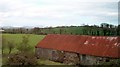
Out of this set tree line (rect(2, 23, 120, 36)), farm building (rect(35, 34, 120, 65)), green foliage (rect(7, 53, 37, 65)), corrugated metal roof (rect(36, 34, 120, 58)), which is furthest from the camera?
tree line (rect(2, 23, 120, 36))

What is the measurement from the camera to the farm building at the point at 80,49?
3472 cm

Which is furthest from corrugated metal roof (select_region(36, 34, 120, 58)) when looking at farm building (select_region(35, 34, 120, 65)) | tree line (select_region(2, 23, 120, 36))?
tree line (select_region(2, 23, 120, 36))

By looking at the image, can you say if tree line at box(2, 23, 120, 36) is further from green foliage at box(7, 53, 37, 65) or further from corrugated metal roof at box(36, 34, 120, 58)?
green foliage at box(7, 53, 37, 65)

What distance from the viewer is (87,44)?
4003 cm

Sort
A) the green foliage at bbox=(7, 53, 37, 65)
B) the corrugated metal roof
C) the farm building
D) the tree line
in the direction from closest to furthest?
1. the farm building
2. the corrugated metal roof
3. the green foliage at bbox=(7, 53, 37, 65)
4. the tree line

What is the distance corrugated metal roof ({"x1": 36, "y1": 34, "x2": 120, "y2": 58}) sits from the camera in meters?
35.0

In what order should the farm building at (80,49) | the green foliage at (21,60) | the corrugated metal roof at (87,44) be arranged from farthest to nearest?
1. the green foliage at (21,60)
2. the corrugated metal roof at (87,44)
3. the farm building at (80,49)

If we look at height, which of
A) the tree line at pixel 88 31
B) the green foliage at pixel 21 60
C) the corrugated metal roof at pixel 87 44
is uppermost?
the tree line at pixel 88 31

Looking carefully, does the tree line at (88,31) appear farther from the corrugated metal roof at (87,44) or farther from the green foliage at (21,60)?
the green foliage at (21,60)

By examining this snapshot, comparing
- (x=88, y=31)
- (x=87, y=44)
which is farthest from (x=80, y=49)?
(x=88, y=31)

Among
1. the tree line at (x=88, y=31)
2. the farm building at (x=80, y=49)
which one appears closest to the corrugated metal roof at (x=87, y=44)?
the farm building at (x=80, y=49)

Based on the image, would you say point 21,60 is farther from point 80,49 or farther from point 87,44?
point 87,44

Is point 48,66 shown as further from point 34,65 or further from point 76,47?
point 76,47

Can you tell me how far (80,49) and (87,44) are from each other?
5.29 ft
